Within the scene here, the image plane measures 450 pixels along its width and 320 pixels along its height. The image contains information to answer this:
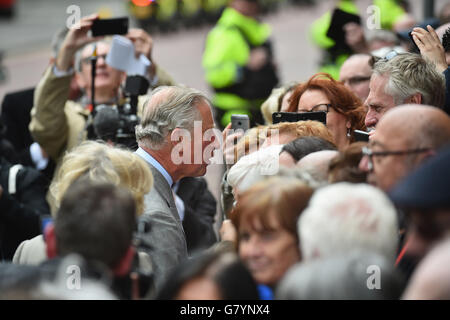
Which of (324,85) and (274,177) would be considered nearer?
(274,177)

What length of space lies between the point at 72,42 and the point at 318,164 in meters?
2.53

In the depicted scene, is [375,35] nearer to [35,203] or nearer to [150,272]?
[35,203]

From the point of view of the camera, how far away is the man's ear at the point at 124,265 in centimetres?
260

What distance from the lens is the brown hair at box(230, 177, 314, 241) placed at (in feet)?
9.08

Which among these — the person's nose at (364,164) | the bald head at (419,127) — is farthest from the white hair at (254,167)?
the bald head at (419,127)

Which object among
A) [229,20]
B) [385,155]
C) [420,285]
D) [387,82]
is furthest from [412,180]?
[229,20]

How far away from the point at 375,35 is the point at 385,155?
5566mm

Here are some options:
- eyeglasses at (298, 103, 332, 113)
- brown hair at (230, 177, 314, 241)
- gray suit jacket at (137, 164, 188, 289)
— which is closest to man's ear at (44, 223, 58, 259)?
gray suit jacket at (137, 164, 188, 289)

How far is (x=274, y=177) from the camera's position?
297cm

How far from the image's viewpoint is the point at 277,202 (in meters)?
2.78

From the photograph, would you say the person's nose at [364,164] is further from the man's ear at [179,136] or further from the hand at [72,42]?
the hand at [72,42]

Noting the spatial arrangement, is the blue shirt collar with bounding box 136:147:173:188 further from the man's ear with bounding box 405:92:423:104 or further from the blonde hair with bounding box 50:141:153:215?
the man's ear with bounding box 405:92:423:104

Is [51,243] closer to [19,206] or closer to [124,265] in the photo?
[124,265]
